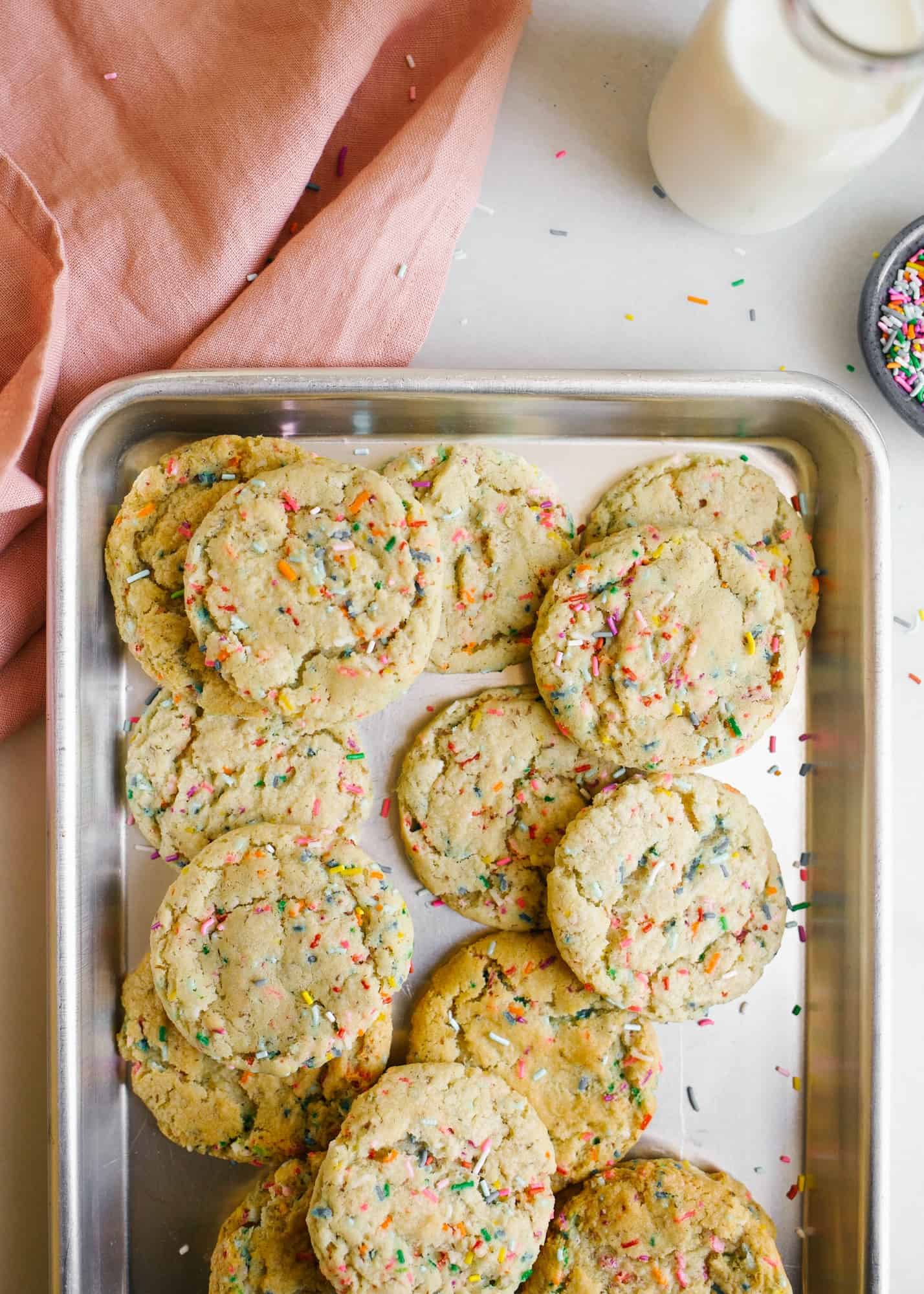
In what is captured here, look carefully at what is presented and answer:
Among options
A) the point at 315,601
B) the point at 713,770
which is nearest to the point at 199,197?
the point at 315,601

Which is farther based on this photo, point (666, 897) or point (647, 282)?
point (647, 282)

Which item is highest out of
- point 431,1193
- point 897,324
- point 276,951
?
point 897,324

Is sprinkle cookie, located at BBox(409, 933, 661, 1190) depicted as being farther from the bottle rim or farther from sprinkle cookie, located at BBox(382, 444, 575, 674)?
the bottle rim

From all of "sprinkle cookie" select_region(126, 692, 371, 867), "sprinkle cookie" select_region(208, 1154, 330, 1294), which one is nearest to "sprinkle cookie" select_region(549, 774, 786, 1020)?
"sprinkle cookie" select_region(126, 692, 371, 867)

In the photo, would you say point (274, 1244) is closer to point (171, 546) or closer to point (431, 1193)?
point (431, 1193)

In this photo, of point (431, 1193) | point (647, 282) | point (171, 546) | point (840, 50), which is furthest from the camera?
point (647, 282)

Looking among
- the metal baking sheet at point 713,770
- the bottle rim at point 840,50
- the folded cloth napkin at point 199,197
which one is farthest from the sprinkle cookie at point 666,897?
the bottle rim at point 840,50

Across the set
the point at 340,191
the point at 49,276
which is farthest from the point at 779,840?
the point at 49,276
